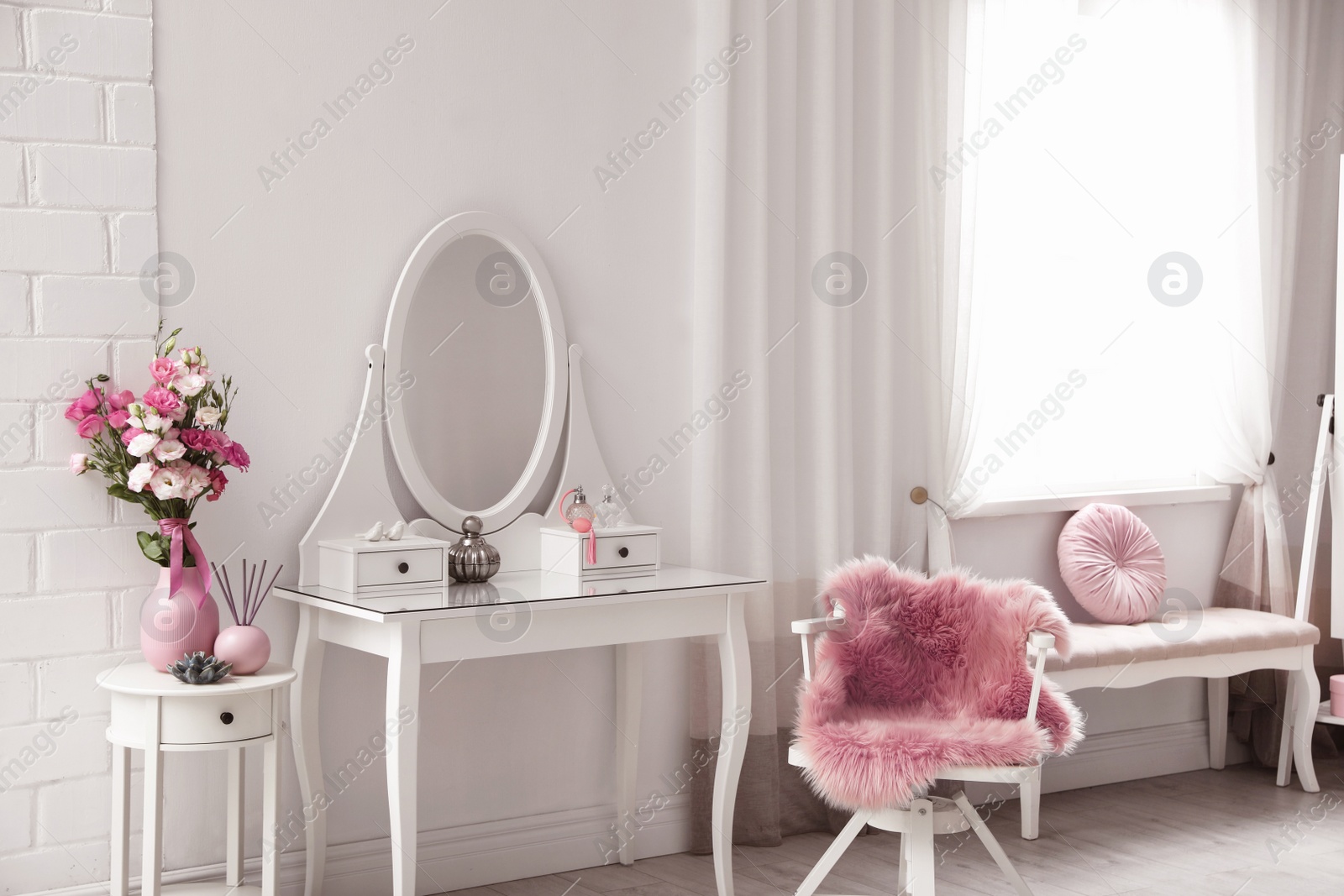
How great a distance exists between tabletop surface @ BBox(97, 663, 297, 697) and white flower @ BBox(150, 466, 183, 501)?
347 millimetres

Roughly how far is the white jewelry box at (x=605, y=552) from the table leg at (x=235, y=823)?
0.80 metres

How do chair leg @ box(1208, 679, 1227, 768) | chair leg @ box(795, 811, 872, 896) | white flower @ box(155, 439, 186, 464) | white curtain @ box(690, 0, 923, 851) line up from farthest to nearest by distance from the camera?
1. chair leg @ box(1208, 679, 1227, 768)
2. white curtain @ box(690, 0, 923, 851)
3. chair leg @ box(795, 811, 872, 896)
4. white flower @ box(155, 439, 186, 464)

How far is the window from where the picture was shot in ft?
12.1

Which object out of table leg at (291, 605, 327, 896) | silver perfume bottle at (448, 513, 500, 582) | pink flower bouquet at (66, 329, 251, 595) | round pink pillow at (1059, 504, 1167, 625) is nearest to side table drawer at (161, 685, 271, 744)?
pink flower bouquet at (66, 329, 251, 595)

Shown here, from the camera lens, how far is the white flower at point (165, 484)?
2299 millimetres

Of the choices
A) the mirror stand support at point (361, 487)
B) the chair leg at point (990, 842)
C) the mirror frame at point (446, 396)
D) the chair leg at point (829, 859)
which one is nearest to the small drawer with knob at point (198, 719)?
the mirror stand support at point (361, 487)

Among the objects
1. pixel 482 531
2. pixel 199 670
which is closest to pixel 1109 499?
pixel 482 531

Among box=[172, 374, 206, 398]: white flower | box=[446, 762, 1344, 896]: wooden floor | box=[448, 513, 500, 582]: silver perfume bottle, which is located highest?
box=[172, 374, 206, 398]: white flower

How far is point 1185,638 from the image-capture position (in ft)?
11.5

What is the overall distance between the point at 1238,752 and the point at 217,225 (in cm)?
362

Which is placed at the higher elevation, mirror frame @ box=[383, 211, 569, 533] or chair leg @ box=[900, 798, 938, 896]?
mirror frame @ box=[383, 211, 569, 533]

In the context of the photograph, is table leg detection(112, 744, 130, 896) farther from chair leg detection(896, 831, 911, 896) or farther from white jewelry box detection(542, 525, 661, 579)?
chair leg detection(896, 831, 911, 896)

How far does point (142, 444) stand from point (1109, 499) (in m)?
2.89

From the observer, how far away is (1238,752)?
409cm
